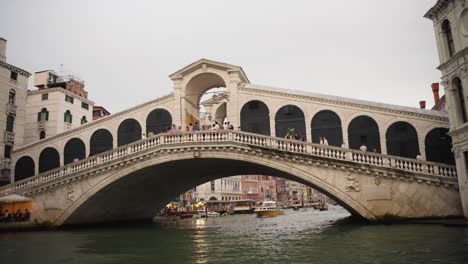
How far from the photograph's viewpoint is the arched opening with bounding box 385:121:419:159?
78.0ft

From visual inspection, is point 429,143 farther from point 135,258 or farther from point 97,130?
point 97,130

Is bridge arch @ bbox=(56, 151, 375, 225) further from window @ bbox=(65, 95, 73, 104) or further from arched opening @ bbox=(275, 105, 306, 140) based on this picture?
window @ bbox=(65, 95, 73, 104)

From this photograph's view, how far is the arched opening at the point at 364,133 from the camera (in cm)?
2453

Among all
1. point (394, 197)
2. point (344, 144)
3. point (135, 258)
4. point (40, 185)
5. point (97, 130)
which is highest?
point (97, 130)

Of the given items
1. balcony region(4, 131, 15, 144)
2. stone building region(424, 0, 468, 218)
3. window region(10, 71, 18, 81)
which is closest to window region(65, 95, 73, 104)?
window region(10, 71, 18, 81)

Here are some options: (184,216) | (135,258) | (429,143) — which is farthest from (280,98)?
(184,216)

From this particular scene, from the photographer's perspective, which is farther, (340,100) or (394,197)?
(340,100)

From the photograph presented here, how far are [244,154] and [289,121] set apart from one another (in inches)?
211

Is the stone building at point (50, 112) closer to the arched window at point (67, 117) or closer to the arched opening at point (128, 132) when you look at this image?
the arched window at point (67, 117)

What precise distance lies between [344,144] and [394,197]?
5.29 metres

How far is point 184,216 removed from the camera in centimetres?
4512

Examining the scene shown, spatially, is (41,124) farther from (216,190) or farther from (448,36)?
(216,190)

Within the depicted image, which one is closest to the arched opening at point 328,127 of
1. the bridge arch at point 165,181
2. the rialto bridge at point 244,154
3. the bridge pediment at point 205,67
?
the rialto bridge at point 244,154

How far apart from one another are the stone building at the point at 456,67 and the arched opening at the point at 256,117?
1078 centimetres
